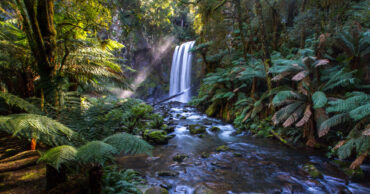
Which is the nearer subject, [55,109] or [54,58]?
[54,58]

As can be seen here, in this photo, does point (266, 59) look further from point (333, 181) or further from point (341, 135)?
point (333, 181)

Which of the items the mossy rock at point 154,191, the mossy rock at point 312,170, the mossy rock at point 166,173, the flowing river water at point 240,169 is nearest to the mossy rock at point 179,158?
the flowing river water at point 240,169

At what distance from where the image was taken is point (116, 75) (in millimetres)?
2852

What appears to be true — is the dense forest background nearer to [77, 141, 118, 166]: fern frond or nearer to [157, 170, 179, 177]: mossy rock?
[77, 141, 118, 166]: fern frond

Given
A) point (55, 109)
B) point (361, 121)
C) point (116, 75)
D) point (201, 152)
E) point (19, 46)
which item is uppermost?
point (19, 46)

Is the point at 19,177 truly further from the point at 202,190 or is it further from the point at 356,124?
the point at 356,124

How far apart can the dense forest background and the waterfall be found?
6.06 m

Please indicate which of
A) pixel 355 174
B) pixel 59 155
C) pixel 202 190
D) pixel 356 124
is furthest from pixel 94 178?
pixel 356 124

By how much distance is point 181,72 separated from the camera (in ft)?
57.0

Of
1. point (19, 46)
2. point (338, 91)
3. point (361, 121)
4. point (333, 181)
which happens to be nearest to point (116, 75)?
point (19, 46)

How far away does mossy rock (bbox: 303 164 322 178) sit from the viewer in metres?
3.37

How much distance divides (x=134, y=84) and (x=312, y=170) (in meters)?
5.03

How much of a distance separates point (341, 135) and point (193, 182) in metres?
3.42

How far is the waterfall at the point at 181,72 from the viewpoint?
16672mm
